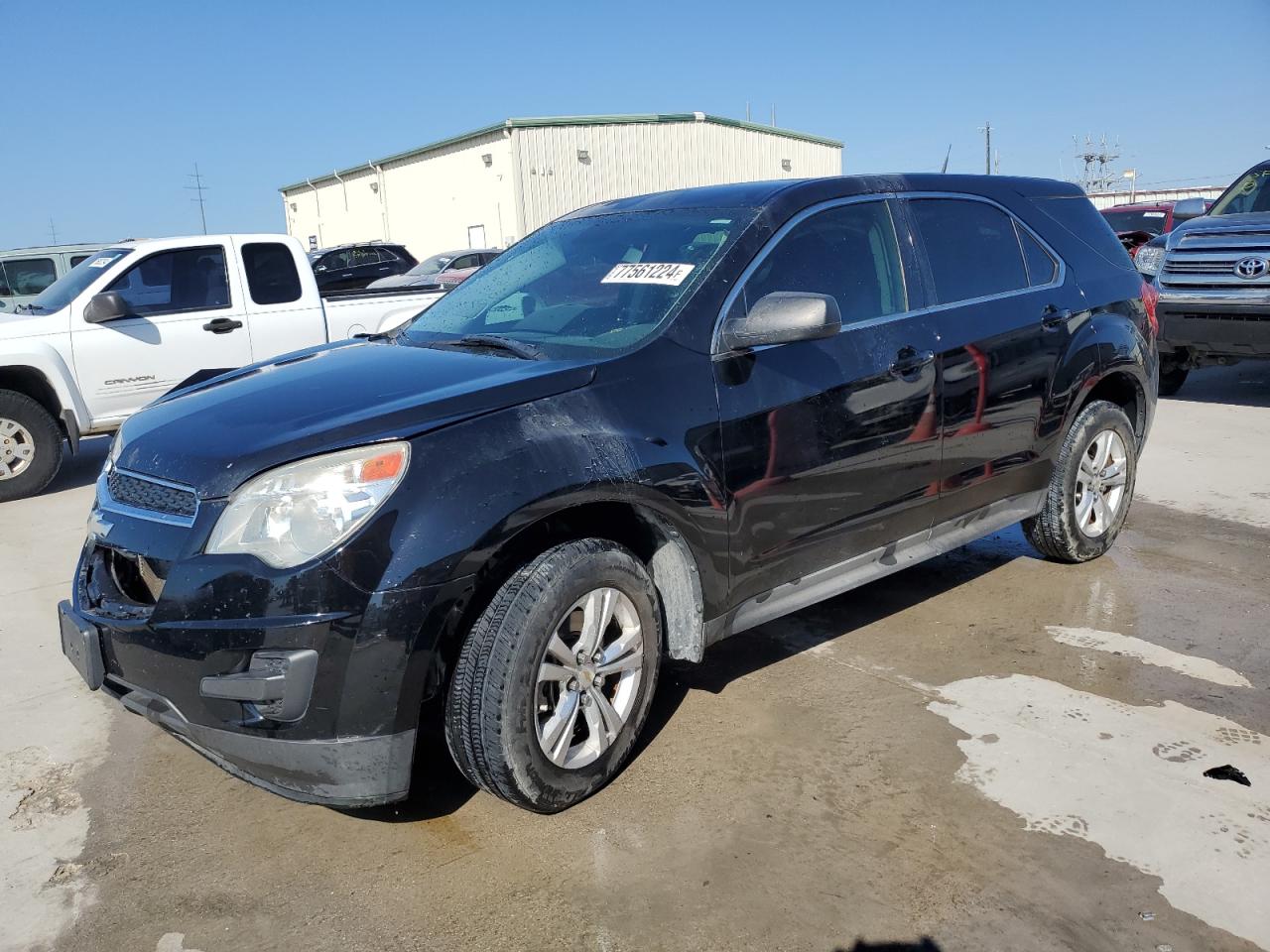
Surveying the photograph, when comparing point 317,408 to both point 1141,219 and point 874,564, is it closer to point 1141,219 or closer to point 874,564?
point 874,564

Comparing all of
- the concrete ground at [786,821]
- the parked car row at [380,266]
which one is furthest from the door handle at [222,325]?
the parked car row at [380,266]

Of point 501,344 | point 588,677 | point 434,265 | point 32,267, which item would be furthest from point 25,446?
Answer: point 434,265

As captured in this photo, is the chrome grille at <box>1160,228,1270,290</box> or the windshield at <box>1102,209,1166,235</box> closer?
the chrome grille at <box>1160,228,1270,290</box>

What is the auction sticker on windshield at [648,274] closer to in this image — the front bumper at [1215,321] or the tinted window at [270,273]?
the tinted window at [270,273]

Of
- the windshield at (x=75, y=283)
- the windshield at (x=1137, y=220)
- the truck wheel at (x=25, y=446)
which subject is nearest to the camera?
the truck wheel at (x=25, y=446)

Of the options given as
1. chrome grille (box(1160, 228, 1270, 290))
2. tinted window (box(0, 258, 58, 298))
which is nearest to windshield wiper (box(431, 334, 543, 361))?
chrome grille (box(1160, 228, 1270, 290))

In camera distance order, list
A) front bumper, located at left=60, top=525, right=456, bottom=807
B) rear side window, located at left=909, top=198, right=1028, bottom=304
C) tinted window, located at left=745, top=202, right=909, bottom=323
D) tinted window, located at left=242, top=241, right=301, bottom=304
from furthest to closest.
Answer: tinted window, located at left=242, top=241, right=301, bottom=304 → rear side window, located at left=909, top=198, right=1028, bottom=304 → tinted window, located at left=745, top=202, right=909, bottom=323 → front bumper, located at left=60, top=525, right=456, bottom=807

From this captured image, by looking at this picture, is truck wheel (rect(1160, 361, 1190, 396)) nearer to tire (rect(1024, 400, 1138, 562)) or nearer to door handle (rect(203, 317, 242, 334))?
tire (rect(1024, 400, 1138, 562))

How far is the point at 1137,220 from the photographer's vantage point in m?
16.5

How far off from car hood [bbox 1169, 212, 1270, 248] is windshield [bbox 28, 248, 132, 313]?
9063mm

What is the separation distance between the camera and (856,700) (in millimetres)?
3688

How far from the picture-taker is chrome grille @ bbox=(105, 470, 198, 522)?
8.95ft

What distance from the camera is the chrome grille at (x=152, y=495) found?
273cm

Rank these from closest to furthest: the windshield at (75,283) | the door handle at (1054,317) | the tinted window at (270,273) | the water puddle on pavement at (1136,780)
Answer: the water puddle on pavement at (1136,780) < the door handle at (1054,317) < the windshield at (75,283) < the tinted window at (270,273)
